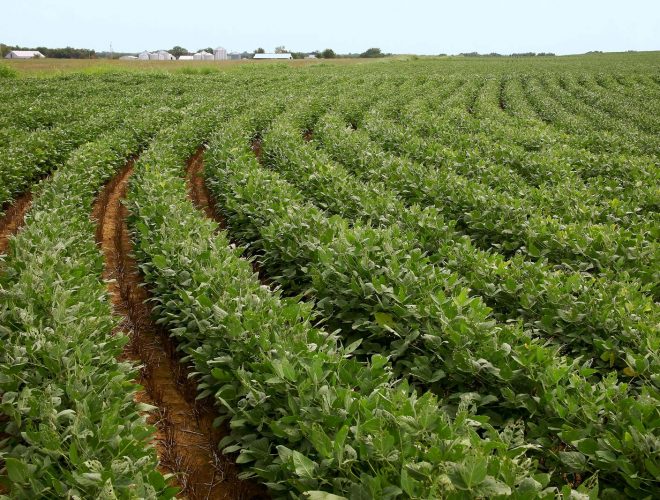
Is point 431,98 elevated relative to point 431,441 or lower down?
elevated

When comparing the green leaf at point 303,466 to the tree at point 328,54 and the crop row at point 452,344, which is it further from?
the tree at point 328,54

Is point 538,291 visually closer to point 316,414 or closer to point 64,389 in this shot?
point 316,414

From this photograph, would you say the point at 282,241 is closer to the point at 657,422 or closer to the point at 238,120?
the point at 657,422

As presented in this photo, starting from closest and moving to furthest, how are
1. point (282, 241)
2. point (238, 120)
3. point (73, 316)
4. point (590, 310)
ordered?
point (73, 316) → point (590, 310) → point (282, 241) → point (238, 120)

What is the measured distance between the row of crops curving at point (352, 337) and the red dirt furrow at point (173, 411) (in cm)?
10

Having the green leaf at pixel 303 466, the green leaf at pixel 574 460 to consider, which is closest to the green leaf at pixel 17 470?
the green leaf at pixel 303 466

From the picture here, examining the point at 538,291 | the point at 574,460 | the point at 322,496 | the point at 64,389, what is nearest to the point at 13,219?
the point at 64,389

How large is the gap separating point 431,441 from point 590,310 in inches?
102

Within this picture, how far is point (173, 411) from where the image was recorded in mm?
4621

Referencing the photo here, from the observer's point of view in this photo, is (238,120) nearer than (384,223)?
No

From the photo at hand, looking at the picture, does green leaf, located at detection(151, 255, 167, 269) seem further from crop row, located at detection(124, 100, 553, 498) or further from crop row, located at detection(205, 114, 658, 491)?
crop row, located at detection(205, 114, 658, 491)

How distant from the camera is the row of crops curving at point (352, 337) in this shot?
278 cm

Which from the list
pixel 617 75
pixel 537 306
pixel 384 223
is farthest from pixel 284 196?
pixel 617 75

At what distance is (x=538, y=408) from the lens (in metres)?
3.64
